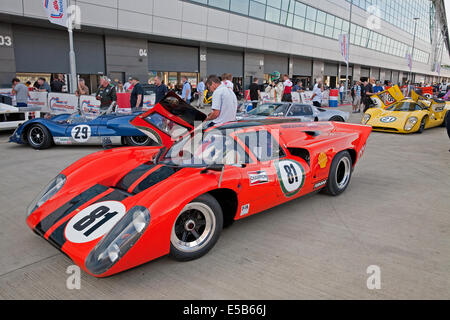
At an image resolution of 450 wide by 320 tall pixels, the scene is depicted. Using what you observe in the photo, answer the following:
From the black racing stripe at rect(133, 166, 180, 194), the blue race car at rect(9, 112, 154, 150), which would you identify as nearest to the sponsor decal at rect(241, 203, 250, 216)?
the black racing stripe at rect(133, 166, 180, 194)

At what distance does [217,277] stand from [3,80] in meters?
15.3

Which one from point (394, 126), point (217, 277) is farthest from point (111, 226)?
point (394, 126)

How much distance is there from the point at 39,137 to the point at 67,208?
5.52 meters

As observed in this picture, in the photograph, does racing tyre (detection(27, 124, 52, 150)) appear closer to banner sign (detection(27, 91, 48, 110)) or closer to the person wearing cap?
the person wearing cap

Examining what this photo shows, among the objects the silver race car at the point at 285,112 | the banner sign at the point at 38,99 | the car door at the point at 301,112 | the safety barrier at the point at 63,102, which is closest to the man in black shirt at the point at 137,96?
the safety barrier at the point at 63,102

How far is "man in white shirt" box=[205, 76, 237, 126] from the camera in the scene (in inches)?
216

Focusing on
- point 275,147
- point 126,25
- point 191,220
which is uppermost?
point 126,25

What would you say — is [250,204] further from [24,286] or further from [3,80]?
[3,80]

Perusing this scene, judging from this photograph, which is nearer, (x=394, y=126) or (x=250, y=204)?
(x=250, y=204)

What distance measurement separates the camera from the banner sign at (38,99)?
1138 cm

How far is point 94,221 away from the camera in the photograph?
2777mm

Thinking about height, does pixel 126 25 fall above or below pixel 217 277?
above

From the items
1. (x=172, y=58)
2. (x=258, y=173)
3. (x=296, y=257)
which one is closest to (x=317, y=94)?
(x=172, y=58)
